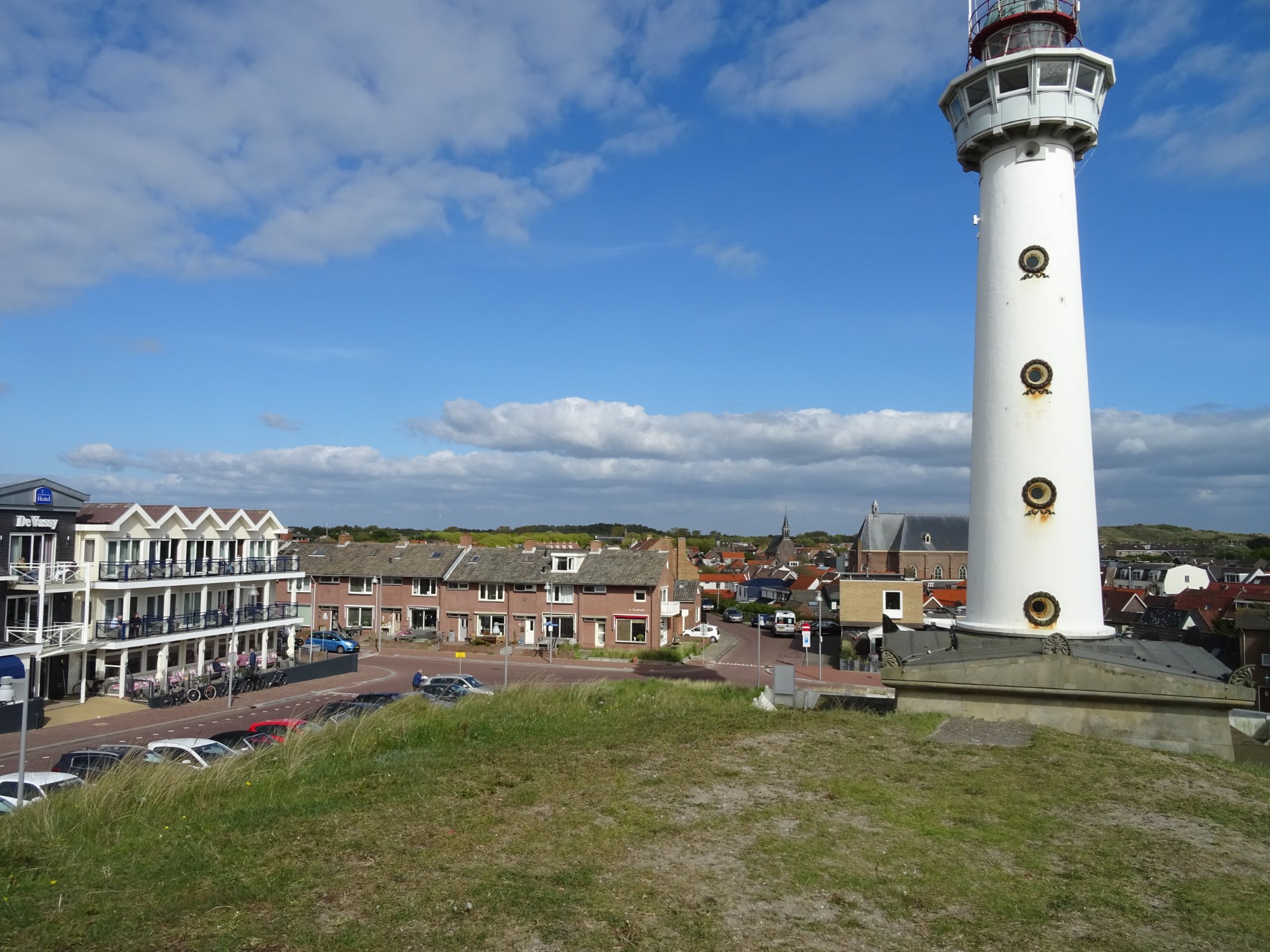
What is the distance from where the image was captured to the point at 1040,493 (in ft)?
65.3

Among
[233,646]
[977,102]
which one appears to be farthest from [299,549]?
[977,102]

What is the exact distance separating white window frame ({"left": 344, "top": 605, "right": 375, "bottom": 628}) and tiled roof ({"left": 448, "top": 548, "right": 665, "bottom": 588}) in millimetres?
7140

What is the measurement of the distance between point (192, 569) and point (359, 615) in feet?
72.0

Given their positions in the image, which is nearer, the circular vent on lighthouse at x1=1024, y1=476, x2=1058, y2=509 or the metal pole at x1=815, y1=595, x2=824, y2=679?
the circular vent on lighthouse at x1=1024, y1=476, x2=1058, y2=509

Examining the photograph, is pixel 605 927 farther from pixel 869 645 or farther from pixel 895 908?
pixel 869 645

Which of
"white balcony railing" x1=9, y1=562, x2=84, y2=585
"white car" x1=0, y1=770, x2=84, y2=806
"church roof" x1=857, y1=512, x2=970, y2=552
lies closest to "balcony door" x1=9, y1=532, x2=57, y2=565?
"white balcony railing" x1=9, y1=562, x2=84, y2=585

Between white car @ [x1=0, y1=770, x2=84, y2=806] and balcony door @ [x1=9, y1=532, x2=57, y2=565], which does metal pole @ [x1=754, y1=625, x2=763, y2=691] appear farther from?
balcony door @ [x1=9, y1=532, x2=57, y2=565]

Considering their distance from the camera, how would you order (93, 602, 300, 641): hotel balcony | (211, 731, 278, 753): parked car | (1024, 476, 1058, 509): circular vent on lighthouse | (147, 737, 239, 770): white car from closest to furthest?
1. (147, 737, 239, 770): white car
2. (1024, 476, 1058, 509): circular vent on lighthouse
3. (211, 731, 278, 753): parked car
4. (93, 602, 300, 641): hotel balcony

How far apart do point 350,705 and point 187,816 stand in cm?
1596

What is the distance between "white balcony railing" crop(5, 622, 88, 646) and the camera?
31.8 meters

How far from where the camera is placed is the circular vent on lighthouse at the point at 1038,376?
65.8 feet

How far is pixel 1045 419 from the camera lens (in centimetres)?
2002

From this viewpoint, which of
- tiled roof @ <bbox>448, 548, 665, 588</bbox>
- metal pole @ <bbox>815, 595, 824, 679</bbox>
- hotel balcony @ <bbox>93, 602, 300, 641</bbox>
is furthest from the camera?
tiled roof @ <bbox>448, 548, 665, 588</bbox>

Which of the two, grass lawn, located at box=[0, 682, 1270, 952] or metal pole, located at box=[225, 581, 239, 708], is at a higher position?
grass lawn, located at box=[0, 682, 1270, 952]
